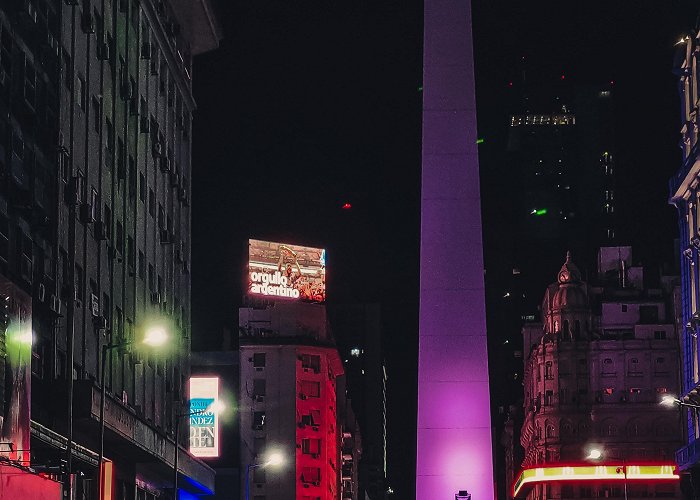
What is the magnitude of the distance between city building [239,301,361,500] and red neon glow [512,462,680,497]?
58.9 feet

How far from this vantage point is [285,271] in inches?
3959

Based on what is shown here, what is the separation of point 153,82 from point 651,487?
71.3 meters

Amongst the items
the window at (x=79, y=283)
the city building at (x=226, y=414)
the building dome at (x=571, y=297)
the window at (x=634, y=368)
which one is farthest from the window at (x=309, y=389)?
the window at (x=79, y=283)

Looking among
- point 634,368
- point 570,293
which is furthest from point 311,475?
point 570,293

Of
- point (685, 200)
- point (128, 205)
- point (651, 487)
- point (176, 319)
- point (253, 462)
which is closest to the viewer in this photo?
point (128, 205)

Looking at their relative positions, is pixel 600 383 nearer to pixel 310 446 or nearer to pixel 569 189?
pixel 310 446

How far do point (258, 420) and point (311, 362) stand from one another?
23.6 ft

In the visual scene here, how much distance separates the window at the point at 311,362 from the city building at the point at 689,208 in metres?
46.9

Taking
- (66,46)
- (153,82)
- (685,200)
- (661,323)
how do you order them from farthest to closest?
(661,323)
(685,200)
(153,82)
(66,46)

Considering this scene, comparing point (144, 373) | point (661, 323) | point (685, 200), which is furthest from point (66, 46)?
point (661, 323)

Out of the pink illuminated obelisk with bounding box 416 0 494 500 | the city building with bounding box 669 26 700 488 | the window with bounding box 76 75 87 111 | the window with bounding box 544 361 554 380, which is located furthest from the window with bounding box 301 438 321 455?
the window with bounding box 76 75 87 111

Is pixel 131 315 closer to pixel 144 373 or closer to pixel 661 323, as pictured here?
pixel 144 373

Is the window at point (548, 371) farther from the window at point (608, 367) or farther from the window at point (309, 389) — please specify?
the window at point (309, 389)

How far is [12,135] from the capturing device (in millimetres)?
31875
